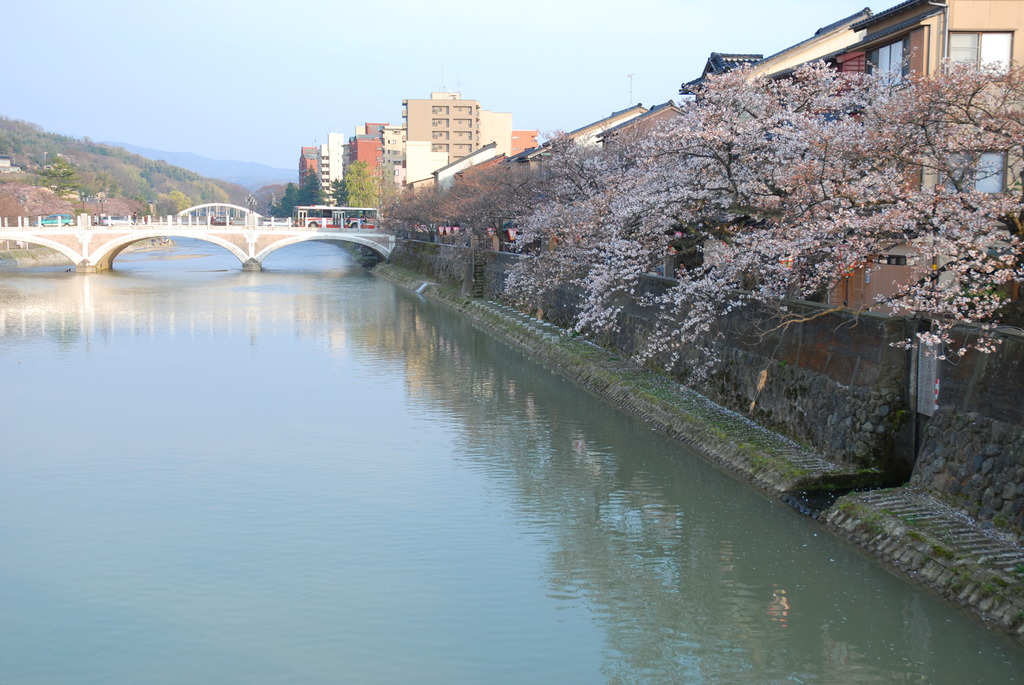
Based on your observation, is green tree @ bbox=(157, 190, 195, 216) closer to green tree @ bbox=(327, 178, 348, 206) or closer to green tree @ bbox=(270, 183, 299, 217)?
green tree @ bbox=(270, 183, 299, 217)

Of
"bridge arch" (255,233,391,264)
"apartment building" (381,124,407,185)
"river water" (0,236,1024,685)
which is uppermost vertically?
"apartment building" (381,124,407,185)

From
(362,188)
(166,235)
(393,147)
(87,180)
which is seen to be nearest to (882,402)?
(166,235)

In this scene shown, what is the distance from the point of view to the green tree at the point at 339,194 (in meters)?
81.4

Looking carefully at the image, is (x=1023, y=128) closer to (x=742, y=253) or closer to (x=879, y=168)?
(x=879, y=168)

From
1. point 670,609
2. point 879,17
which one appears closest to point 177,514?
point 670,609

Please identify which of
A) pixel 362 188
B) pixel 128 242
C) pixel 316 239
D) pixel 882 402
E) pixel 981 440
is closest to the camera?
pixel 981 440

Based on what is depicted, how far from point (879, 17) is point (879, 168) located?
5.32 metres

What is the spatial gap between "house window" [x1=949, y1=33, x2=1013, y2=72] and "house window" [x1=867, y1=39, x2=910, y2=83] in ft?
2.14

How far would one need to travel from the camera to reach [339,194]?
83.9 metres

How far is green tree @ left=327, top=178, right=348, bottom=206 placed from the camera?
8144cm

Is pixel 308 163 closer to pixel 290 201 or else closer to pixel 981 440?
pixel 290 201

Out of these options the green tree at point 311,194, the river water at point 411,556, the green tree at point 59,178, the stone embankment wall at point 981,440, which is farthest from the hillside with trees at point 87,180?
the stone embankment wall at point 981,440

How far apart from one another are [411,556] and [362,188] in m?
64.9

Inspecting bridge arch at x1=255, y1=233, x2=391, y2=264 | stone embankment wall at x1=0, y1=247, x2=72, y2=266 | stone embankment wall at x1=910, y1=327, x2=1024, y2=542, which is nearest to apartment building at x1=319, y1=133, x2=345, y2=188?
stone embankment wall at x1=0, y1=247, x2=72, y2=266
